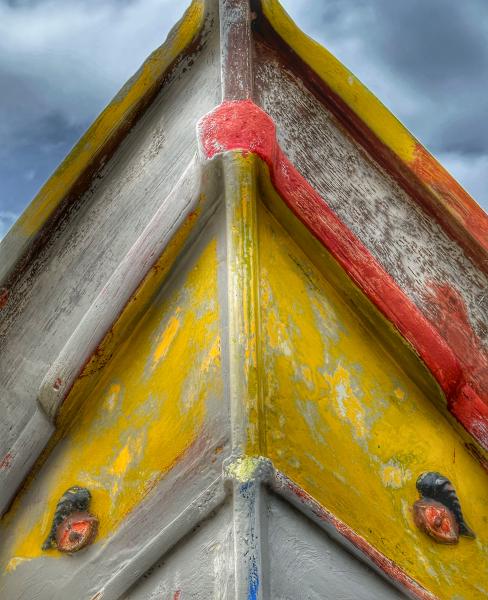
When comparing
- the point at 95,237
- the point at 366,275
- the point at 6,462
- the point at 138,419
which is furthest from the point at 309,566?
the point at 95,237

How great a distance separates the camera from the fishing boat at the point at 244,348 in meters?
1.14

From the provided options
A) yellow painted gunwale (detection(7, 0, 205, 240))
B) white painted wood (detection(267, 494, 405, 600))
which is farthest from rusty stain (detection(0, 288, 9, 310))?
white painted wood (detection(267, 494, 405, 600))

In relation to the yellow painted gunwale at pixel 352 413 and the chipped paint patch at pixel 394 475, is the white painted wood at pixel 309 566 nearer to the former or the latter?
the yellow painted gunwale at pixel 352 413

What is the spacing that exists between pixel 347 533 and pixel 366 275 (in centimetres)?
56

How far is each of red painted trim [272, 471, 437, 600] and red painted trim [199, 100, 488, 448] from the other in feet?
1.36

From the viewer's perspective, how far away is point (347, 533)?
3.69ft

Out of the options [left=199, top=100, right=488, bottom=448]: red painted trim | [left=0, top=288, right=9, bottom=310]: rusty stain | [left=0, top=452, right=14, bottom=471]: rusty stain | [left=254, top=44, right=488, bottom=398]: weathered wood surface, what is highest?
[left=254, top=44, right=488, bottom=398]: weathered wood surface

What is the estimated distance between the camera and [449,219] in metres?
1.81

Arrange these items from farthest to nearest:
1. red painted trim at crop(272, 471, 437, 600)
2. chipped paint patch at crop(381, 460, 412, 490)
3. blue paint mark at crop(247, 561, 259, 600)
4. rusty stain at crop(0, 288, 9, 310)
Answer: rusty stain at crop(0, 288, 9, 310) → chipped paint patch at crop(381, 460, 412, 490) → red painted trim at crop(272, 471, 437, 600) → blue paint mark at crop(247, 561, 259, 600)

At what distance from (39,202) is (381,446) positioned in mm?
1090

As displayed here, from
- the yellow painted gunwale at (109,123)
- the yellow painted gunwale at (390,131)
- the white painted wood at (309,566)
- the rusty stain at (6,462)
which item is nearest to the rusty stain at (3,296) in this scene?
the yellow painted gunwale at (109,123)

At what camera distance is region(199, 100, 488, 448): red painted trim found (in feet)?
4.75

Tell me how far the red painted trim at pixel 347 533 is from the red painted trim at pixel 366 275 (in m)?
0.41

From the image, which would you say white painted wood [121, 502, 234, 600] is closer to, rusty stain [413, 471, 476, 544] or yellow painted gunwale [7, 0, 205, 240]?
rusty stain [413, 471, 476, 544]
